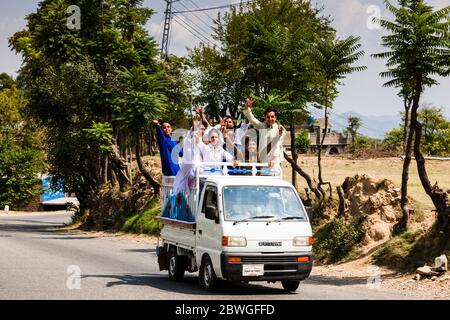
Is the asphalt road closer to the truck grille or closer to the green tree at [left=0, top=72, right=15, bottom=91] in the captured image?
the truck grille

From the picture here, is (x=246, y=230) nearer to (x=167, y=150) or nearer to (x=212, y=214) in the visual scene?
(x=212, y=214)

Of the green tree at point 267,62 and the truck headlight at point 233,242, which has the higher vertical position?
the green tree at point 267,62

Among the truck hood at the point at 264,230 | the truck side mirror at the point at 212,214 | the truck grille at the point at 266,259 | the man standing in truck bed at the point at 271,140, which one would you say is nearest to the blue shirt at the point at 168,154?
the man standing in truck bed at the point at 271,140

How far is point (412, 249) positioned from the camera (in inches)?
752

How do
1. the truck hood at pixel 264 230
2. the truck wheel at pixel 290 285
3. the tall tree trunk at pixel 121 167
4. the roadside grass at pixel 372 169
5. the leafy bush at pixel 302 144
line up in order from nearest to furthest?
the truck hood at pixel 264 230, the truck wheel at pixel 290 285, the roadside grass at pixel 372 169, the tall tree trunk at pixel 121 167, the leafy bush at pixel 302 144

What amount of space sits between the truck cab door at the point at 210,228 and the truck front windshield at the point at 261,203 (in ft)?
0.82

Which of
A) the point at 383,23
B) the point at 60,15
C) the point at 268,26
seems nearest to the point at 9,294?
the point at 383,23

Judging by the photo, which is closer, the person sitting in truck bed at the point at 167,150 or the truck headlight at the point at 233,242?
the truck headlight at the point at 233,242

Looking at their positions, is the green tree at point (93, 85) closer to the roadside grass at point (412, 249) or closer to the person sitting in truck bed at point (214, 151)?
the roadside grass at point (412, 249)

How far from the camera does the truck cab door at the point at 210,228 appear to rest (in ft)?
47.2

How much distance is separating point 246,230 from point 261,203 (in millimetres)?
907

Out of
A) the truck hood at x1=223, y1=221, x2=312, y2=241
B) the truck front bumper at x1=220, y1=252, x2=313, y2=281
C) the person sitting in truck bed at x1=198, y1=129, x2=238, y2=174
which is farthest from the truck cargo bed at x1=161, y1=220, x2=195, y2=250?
the truck front bumper at x1=220, y1=252, x2=313, y2=281

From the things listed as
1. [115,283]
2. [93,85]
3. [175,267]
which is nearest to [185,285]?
[175,267]
